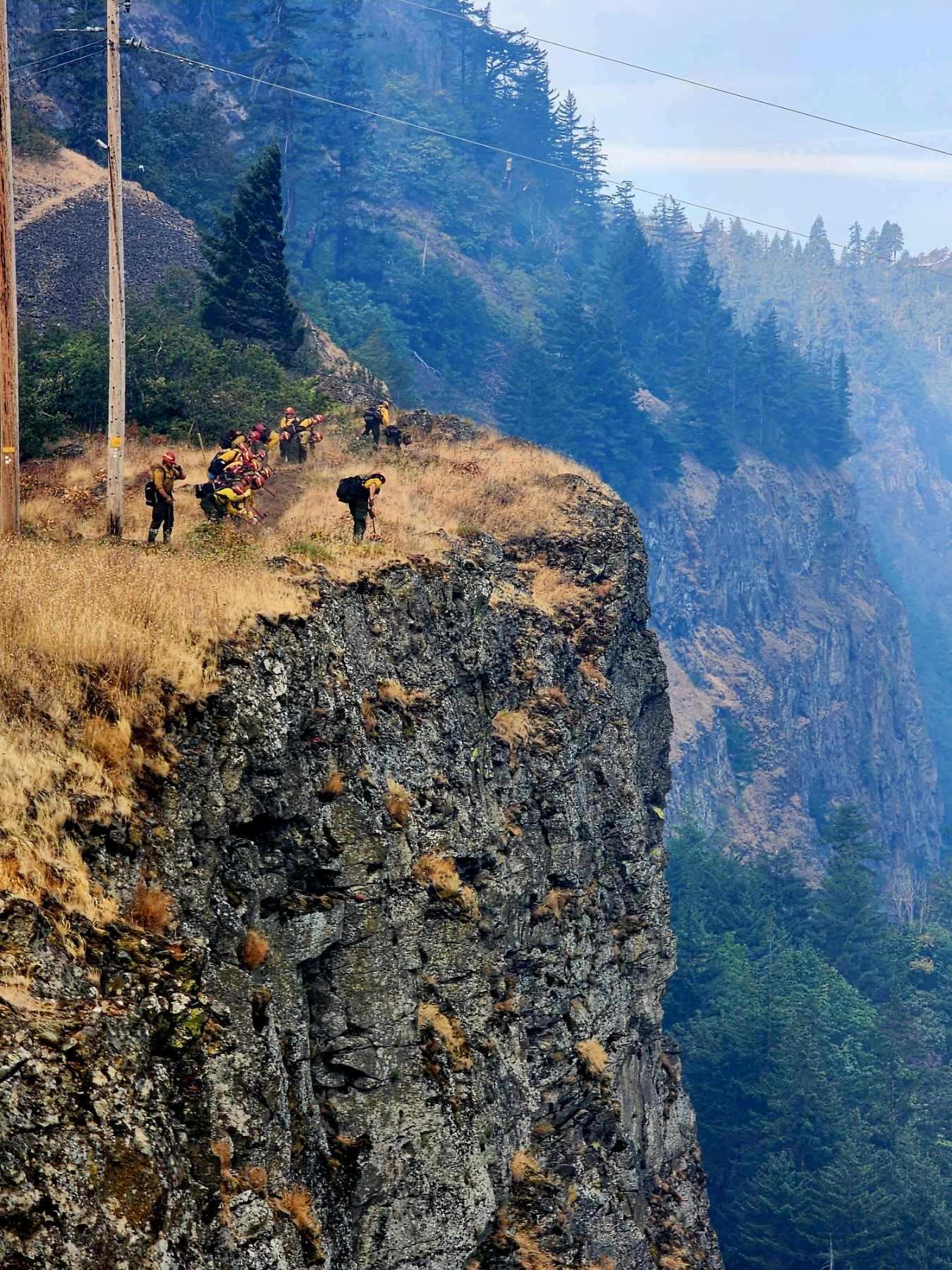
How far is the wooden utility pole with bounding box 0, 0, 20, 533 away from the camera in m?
16.5

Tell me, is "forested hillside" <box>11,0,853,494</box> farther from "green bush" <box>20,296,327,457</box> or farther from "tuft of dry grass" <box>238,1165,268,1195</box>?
"tuft of dry grass" <box>238,1165,268,1195</box>

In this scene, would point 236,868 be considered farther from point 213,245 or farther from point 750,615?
point 750,615

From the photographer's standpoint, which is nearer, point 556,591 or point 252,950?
point 252,950

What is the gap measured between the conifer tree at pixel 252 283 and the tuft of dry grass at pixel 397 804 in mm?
29098

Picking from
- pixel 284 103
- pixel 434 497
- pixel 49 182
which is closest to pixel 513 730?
pixel 434 497

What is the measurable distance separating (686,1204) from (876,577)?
98318 mm

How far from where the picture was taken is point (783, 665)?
323ft

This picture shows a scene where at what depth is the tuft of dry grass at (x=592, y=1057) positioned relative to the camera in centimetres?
2112

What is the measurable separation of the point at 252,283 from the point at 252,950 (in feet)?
113

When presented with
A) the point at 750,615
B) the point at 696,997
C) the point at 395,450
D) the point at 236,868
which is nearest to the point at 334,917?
the point at 236,868

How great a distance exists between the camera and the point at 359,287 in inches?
3364

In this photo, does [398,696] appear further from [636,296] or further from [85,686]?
[636,296]

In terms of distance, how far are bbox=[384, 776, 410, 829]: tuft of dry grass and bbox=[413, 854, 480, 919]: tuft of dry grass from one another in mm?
772

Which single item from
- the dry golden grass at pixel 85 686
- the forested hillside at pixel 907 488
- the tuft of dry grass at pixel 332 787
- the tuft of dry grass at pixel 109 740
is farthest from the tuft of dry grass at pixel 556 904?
the forested hillside at pixel 907 488
